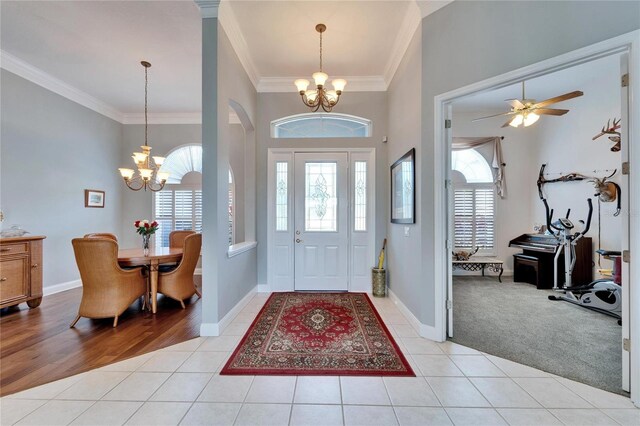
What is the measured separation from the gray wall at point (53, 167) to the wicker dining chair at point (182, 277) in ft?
7.63

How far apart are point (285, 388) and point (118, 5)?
4.06 m

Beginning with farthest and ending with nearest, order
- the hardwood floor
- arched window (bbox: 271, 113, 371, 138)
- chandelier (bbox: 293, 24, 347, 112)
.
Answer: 1. arched window (bbox: 271, 113, 371, 138)
2. chandelier (bbox: 293, 24, 347, 112)
3. the hardwood floor

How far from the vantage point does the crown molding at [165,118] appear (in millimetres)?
5594

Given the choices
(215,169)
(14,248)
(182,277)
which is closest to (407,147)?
(215,169)

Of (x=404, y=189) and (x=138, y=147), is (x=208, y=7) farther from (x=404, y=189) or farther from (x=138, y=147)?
(x=138, y=147)

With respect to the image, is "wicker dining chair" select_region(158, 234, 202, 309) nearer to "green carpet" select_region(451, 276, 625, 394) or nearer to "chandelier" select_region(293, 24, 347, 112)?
"chandelier" select_region(293, 24, 347, 112)

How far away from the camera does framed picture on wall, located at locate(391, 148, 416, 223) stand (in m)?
3.11

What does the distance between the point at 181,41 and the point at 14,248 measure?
11.4ft

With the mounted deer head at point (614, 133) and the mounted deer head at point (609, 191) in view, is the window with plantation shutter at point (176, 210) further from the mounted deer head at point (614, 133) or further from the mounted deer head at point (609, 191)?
the mounted deer head at point (609, 191)

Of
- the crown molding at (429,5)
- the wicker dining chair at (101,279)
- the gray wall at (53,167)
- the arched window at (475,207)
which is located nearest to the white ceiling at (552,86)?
the arched window at (475,207)

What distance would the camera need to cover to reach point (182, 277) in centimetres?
371

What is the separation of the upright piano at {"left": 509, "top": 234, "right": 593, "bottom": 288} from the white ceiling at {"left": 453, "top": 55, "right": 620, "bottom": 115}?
248 centimetres

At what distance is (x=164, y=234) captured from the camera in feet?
18.9

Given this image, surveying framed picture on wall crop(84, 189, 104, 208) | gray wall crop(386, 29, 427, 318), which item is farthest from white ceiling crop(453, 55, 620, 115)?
framed picture on wall crop(84, 189, 104, 208)
